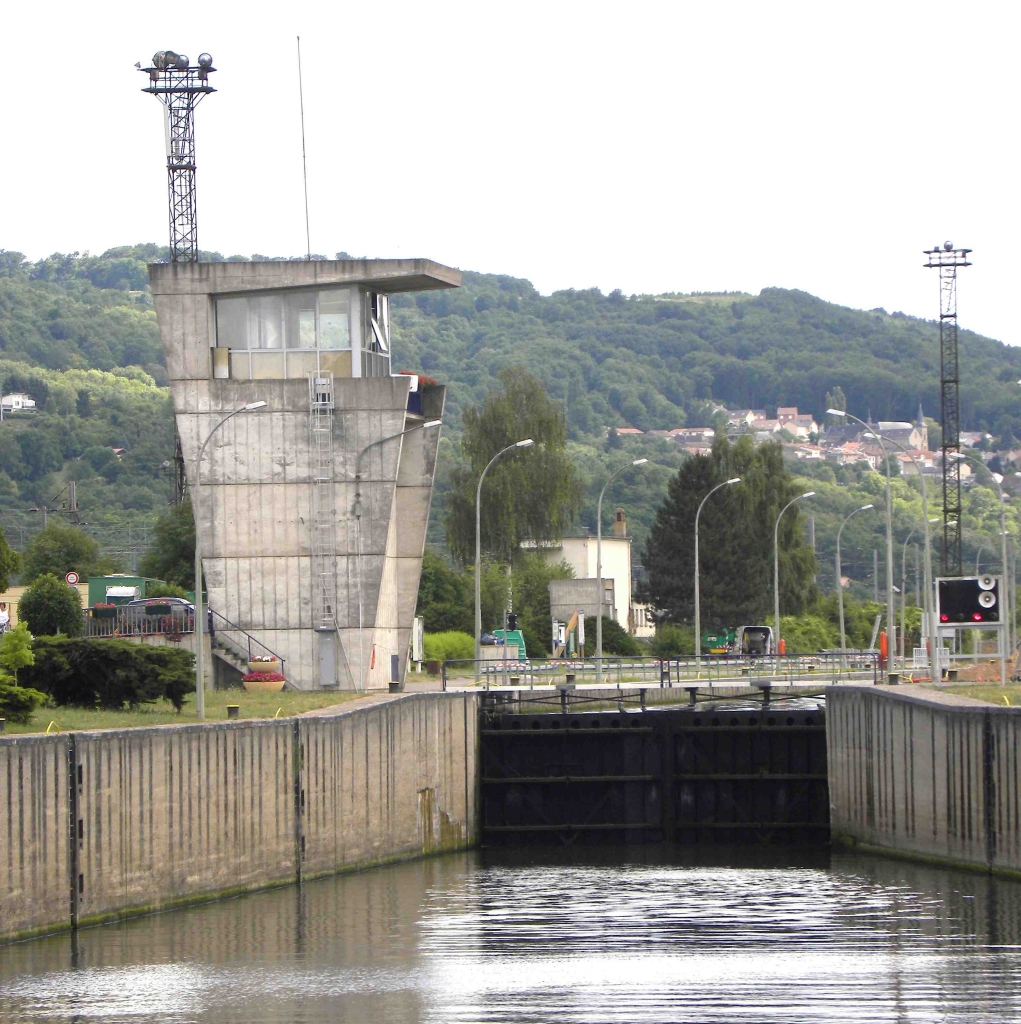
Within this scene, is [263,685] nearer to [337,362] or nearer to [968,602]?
[337,362]

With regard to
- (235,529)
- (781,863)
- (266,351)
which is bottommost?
(781,863)

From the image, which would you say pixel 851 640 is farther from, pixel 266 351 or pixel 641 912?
pixel 641 912

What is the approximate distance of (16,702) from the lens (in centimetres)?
3256

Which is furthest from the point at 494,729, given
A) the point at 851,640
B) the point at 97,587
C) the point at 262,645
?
the point at 851,640

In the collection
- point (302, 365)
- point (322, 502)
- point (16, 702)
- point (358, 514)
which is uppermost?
point (302, 365)

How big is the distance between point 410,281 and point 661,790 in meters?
15.6

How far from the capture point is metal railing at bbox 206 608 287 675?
51.3 m

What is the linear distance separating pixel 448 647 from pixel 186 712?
36.0 m

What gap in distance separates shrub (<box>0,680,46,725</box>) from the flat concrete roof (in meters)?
20.2

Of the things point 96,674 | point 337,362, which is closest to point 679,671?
point 337,362

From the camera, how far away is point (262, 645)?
168 ft

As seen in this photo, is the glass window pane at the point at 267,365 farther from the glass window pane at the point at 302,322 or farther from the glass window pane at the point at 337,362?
the glass window pane at the point at 337,362

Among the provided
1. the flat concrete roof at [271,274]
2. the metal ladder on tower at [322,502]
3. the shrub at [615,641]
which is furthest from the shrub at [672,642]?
the flat concrete roof at [271,274]

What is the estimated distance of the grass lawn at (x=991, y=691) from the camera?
132 feet
